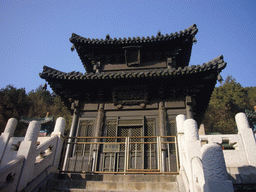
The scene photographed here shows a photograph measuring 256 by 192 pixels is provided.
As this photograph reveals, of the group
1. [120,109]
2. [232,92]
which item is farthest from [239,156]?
[232,92]

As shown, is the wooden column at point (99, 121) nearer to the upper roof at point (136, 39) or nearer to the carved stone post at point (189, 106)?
the upper roof at point (136, 39)

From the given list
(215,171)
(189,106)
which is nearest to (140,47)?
(189,106)

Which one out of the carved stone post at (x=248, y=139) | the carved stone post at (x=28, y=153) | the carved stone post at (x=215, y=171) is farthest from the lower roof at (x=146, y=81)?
the carved stone post at (x=215, y=171)

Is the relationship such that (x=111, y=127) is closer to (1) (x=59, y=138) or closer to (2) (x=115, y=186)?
(1) (x=59, y=138)

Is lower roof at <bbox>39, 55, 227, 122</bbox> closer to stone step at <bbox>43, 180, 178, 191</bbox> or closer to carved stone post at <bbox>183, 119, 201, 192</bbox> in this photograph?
carved stone post at <bbox>183, 119, 201, 192</bbox>

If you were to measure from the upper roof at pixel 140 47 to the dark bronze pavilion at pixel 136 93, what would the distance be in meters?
0.05

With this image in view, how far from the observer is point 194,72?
25.0ft

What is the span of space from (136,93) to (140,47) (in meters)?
2.43

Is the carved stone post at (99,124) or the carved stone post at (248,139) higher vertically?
the carved stone post at (99,124)

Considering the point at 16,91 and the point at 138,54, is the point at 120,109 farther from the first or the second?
the point at 16,91

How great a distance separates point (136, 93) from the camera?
8.71 meters

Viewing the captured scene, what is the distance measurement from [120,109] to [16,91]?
105ft

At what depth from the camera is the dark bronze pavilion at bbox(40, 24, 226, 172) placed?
25.5 feet

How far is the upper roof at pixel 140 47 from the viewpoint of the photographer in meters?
9.60
